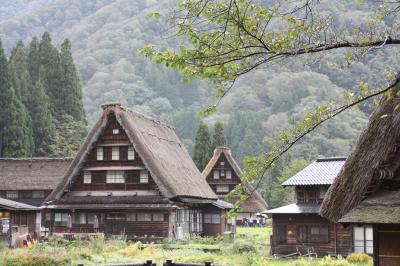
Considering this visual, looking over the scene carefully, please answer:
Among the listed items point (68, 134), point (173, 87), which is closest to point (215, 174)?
point (68, 134)

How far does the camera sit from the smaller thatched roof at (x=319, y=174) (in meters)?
30.5

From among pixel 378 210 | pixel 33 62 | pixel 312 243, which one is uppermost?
pixel 33 62

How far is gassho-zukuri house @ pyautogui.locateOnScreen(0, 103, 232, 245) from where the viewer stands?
3628 cm

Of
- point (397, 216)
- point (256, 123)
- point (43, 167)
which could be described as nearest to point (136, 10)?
point (256, 123)

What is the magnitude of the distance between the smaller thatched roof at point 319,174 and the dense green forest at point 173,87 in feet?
114

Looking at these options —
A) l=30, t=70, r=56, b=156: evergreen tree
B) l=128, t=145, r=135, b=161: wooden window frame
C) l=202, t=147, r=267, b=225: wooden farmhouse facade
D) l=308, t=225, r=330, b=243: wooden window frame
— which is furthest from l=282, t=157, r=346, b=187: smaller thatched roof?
l=30, t=70, r=56, b=156: evergreen tree

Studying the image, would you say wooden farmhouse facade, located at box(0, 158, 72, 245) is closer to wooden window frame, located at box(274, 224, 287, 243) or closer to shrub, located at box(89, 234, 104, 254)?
shrub, located at box(89, 234, 104, 254)

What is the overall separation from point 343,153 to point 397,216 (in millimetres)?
77912

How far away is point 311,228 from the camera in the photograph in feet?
101

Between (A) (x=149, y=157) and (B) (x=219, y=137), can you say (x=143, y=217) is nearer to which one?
(A) (x=149, y=157)

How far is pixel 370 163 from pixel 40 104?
53.0 metres

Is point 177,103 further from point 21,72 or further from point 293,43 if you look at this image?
point 293,43

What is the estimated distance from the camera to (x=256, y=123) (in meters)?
109

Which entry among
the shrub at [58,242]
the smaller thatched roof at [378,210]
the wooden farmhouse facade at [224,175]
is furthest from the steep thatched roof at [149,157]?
the smaller thatched roof at [378,210]
